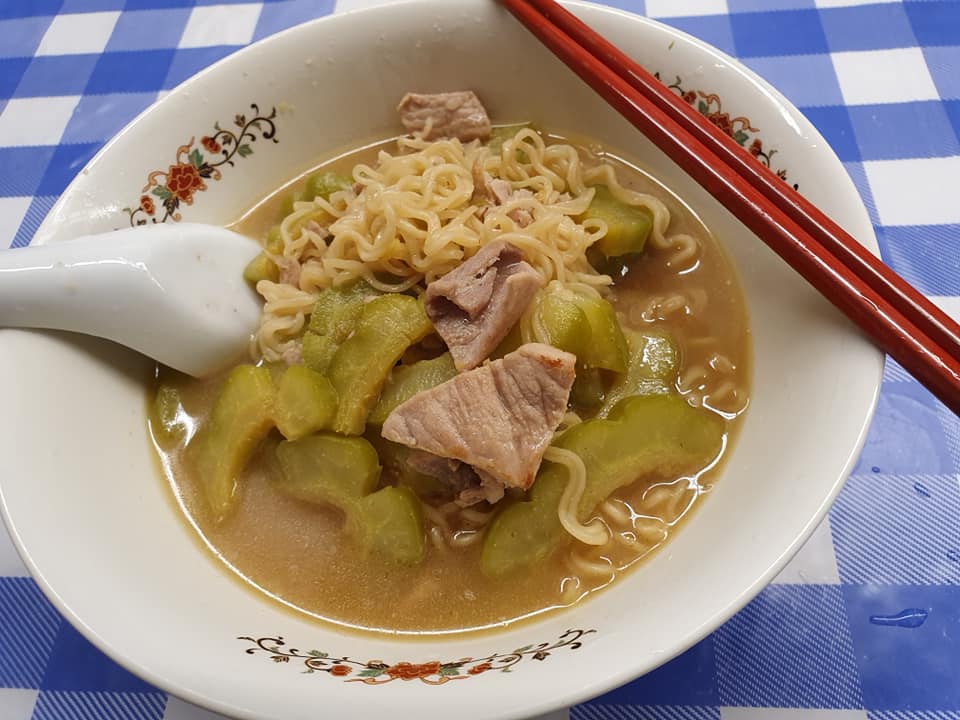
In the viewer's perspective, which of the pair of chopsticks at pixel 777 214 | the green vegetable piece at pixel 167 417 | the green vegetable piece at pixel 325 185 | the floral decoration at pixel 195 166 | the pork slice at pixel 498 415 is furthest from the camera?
the green vegetable piece at pixel 325 185

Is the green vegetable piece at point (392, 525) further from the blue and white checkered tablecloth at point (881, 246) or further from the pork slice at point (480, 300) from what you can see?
the blue and white checkered tablecloth at point (881, 246)

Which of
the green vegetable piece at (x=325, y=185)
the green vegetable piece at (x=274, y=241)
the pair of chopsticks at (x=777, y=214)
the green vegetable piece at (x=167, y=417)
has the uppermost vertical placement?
the pair of chopsticks at (x=777, y=214)

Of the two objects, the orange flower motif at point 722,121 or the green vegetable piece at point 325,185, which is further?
the green vegetable piece at point 325,185

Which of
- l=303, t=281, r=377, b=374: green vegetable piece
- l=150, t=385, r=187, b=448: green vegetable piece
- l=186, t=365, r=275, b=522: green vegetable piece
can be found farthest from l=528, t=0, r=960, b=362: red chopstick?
l=150, t=385, r=187, b=448: green vegetable piece

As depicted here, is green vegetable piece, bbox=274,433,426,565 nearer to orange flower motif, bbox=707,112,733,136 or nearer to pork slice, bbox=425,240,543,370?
pork slice, bbox=425,240,543,370

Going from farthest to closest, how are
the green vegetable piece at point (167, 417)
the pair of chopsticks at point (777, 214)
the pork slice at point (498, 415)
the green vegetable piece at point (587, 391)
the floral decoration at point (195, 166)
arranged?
the floral decoration at point (195, 166), the green vegetable piece at point (167, 417), the green vegetable piece at point (587, 391), the pork slice at point (498, 415), the pair of chopsticks at point (777, 214)

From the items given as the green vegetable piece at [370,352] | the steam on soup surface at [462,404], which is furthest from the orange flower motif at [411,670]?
the green vegetable piece at [370,352]
